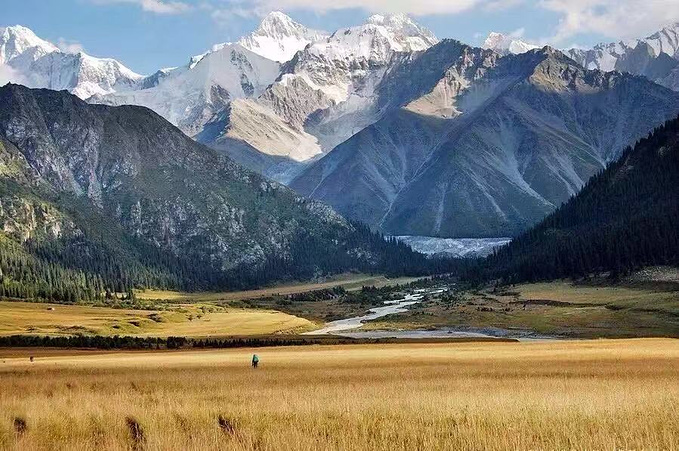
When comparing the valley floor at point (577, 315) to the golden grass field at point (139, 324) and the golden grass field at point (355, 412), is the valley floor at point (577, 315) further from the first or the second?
the golden grass field at point (355, 412)

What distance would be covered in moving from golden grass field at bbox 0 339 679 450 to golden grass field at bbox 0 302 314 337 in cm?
11815

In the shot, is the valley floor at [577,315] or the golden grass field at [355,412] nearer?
the golden grass field at [355,412]

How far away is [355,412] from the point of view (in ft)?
80.1

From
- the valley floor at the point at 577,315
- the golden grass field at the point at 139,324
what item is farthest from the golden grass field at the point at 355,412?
the golden grass field at the point at 139,324

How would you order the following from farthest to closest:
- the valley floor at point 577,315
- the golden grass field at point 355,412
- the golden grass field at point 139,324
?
the golden grass field at point 139,324
the valley floor at point 577,315
the golden grass field at point 355,412

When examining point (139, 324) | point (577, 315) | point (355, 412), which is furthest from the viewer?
point (139, 324)

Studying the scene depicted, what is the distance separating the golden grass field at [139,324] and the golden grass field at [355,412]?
118145mm

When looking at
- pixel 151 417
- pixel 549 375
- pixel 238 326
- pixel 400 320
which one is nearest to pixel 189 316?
A: pixel 238 326

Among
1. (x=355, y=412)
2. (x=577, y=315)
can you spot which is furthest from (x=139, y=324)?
(x=355, y=412)

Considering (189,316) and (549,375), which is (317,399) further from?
(189,316)

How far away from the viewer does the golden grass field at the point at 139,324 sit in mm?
156750

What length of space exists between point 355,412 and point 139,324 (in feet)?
525

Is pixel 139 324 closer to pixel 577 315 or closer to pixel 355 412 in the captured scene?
pixel 577 315

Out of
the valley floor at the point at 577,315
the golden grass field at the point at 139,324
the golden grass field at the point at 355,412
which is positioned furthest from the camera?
the golden grass field at the point at 139,324
